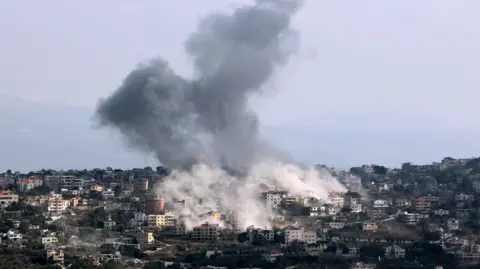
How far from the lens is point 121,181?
56.9 m

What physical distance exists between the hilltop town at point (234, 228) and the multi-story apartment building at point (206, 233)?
0.11 feet

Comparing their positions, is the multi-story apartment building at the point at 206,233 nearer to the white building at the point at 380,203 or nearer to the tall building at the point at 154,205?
the tall building at the point at 154,205

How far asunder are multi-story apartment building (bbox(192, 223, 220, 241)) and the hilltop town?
0.11 ft

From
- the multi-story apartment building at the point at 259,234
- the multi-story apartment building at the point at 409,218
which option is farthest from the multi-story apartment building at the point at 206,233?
the multi-story apartment building at the point at 409,218

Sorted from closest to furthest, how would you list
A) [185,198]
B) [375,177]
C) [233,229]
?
[233,229]
[185,198]
[375,177]

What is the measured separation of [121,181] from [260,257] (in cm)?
1850

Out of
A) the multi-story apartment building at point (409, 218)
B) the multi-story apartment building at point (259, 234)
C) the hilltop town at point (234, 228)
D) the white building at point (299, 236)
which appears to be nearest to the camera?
the hilltop town at point (234, 228)

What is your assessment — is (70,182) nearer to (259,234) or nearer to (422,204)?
(259,234)

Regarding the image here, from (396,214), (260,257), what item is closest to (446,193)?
(396,214)

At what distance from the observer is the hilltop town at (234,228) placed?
3916 cm

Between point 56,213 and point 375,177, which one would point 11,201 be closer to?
point 56,213

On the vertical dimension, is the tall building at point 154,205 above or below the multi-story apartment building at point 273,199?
below

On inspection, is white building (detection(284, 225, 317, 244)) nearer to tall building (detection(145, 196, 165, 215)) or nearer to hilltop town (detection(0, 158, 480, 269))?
hilltop town (detection(0, 158, 480, 269))

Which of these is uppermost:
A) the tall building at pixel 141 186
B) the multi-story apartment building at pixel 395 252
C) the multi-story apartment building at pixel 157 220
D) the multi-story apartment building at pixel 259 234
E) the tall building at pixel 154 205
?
the tall building at pixel 141 186
